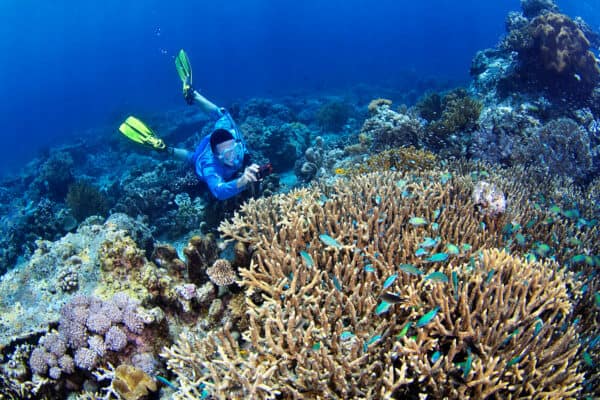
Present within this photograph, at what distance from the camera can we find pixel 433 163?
666cm

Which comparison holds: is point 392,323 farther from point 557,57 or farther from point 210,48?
point 210,48

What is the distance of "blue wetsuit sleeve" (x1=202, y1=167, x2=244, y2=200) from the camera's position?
5.36 meters

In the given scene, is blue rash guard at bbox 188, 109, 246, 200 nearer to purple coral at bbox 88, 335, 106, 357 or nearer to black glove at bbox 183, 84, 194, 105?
purple coral at bbox 88, 335, 106, 357

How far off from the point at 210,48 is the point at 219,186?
124 meters

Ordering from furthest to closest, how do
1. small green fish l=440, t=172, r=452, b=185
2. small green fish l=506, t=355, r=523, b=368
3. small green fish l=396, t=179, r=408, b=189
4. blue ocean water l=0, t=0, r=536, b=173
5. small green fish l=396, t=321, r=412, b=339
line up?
blue ocean water l=0, t=0, r=536, b=173 < small green fish l=440, t=172, r=452, b=185 < small green fish l=396, t=179, r=408, b=189 < small green fish l=396, t=321, r=412, b=339 < small green fish l=506, t=355, r=523, b=368

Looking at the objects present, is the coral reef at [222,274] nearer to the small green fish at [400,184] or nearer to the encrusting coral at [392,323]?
the encrusting coral at [392,323]

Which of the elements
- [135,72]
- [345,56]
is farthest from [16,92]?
[345,56]

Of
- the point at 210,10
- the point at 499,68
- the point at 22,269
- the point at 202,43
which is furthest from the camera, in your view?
the point at 210,10

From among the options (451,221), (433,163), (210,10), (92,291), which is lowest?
(92,291)

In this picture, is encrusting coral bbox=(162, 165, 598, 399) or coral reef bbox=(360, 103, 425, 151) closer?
encrusting coral bbox=(162, 165, 598, 399)

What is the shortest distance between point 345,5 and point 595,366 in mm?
199302

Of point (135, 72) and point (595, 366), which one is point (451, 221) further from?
point (135, 72)

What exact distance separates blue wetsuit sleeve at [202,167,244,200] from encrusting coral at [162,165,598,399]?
1710mm

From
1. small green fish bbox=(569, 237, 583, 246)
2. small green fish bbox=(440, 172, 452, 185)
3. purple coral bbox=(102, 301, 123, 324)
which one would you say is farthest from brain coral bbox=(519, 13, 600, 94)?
purple coral bbox=(102, 301, 123, 324)
